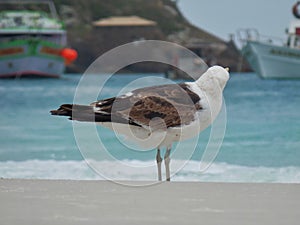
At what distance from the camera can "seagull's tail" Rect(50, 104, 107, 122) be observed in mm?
5238

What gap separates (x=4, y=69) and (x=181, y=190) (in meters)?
50.0

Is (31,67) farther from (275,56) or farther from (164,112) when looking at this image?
(164,112)

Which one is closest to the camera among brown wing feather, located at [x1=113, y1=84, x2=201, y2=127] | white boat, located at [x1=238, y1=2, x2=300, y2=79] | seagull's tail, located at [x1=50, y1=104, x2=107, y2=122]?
seagull's tail, located at [x1=50, y1=104, x2=107, y2=122]

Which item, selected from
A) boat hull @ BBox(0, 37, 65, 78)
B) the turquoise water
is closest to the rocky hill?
boat hull @ BBox(0, 37, 65, 78)

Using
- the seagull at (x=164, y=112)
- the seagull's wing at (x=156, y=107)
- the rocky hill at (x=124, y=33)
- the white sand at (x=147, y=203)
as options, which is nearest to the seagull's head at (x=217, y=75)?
the seagull at (x=164, y=112)

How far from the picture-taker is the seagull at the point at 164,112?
533 cm

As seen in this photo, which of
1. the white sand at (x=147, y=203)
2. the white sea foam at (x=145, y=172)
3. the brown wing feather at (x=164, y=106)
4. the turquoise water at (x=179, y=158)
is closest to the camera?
the white sand at (x=147, y=203)

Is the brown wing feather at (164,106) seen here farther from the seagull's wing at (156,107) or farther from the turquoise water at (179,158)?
the turquoise water at (179,158)

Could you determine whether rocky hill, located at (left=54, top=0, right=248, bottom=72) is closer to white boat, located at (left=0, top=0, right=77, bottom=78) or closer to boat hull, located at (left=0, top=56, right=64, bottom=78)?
white boat, located at (left=0, top=0, right=77, bottom=78)

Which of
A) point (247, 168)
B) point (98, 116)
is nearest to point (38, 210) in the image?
point (98, 116)

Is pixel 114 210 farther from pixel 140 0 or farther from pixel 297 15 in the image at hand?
pixel 140 0

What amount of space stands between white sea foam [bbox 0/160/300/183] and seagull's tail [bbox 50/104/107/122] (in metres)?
6.22

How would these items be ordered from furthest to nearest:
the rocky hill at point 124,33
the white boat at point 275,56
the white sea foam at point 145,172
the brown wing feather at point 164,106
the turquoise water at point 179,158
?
the rocky hill at point 124,33, the white boat at point 275,56, the turquoise water at point 179,158, the white sea foam at point 145,172, the brown wing feather at point 164,106

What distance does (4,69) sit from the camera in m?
54.2
